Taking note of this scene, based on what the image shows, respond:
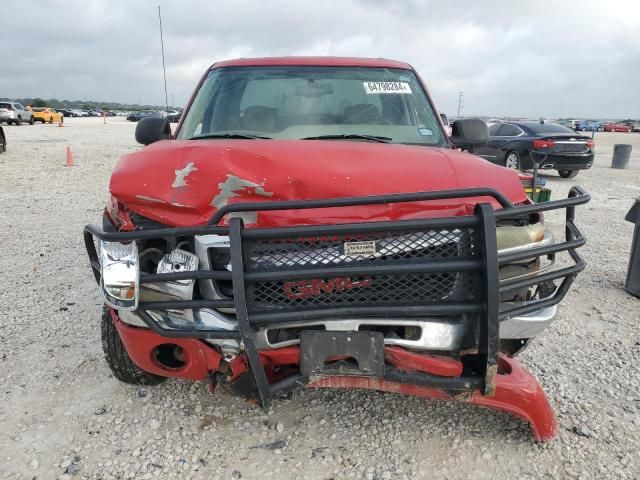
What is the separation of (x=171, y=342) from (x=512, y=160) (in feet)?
42.5

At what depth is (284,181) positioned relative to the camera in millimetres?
2197

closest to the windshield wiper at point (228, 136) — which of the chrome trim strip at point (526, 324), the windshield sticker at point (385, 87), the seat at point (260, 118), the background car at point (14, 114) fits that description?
the seat at point (260, 118)

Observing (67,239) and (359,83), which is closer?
(359,83)

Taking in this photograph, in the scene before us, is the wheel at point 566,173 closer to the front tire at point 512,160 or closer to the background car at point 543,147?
the background car at point 543,147

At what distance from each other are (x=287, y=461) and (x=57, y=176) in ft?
36.8

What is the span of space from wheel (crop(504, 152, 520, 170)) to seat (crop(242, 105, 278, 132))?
1129cm

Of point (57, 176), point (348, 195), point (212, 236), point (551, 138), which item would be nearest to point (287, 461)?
point (212, 236)

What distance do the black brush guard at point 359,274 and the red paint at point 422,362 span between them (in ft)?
0.10

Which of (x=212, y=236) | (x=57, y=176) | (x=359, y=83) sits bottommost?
(x=57, y=176)

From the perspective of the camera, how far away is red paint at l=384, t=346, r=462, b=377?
7.06 feet

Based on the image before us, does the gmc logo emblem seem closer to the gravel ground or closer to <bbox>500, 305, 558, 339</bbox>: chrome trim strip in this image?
<bbox>500, 305, 558, 339</bbox>: chrome trim strip

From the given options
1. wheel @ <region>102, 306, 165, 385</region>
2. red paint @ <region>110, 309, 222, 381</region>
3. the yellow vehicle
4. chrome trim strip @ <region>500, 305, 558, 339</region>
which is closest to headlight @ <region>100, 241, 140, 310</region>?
red paint @ <region>110, 309, 222, 381</region>

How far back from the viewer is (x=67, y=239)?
6.30m

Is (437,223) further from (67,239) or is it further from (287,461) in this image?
(67,239)
